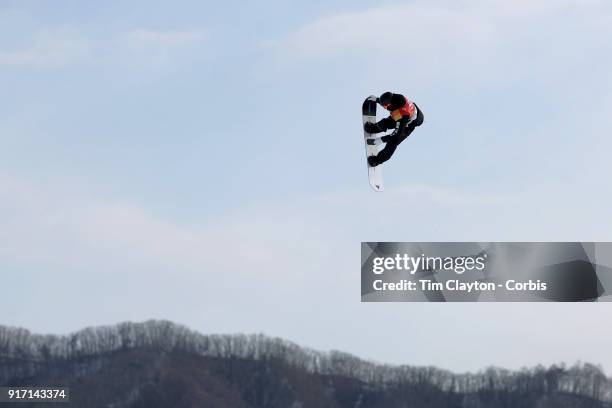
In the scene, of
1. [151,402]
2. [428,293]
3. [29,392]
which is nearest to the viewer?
[428,293]

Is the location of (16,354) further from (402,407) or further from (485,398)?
(485,398)

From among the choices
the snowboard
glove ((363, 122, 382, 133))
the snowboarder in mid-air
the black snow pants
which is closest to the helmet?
the snowboarder in mid-air

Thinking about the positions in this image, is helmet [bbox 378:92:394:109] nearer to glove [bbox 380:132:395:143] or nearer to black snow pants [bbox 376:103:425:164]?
black snow pants [bbox 376:103:425:164]

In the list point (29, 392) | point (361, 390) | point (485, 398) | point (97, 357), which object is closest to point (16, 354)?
point (97, 357)

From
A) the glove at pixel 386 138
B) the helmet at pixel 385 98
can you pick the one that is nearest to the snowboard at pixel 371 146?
the glove at pixel 386 138

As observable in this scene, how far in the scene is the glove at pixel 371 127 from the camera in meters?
29.3

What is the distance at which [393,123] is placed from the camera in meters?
28.6

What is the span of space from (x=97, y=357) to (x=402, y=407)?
98.1ft

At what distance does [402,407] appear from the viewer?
107m

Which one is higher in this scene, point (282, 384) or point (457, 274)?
point (282, 384)

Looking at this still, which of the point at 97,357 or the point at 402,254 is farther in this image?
the point at 97,357

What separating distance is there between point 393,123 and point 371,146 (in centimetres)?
157

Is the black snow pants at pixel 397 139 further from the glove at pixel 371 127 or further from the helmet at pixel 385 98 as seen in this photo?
the helmet at pixel 385 98

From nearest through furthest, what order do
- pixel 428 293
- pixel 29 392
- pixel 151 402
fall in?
pixel 428 293 < pixel 29 392 < pixel 151 402
